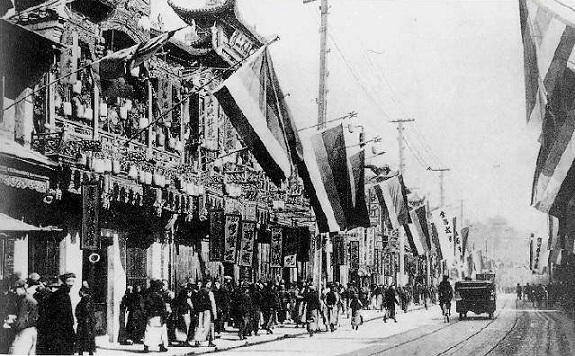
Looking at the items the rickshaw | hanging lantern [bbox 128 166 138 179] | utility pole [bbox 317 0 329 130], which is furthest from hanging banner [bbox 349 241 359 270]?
hanging lantern [bbox 128 166 138 179]

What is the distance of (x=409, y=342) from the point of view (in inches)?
892

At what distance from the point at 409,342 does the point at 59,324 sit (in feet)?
38.4

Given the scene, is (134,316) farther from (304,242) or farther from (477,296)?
(477,296)

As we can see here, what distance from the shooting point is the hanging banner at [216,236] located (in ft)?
82.1

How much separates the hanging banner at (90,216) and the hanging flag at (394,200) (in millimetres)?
14034

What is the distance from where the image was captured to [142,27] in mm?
24625

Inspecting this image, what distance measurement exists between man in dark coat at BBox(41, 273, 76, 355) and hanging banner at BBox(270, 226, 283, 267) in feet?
51.4

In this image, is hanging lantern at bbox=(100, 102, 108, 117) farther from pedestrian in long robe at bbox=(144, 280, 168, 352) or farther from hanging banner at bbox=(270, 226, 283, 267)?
hanging banner at bbox=(270, 226, 283, 267)

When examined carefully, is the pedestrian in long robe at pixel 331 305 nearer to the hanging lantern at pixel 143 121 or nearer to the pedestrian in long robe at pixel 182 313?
the pedestrian in long robe at pixel 182 313

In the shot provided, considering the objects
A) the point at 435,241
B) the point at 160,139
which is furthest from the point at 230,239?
the point at 435,241

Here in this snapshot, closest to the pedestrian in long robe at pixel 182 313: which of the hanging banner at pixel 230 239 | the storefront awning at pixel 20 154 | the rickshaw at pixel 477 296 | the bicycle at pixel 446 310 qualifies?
the hanging banner at pixel 230 239

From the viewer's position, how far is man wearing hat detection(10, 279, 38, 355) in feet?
43.9

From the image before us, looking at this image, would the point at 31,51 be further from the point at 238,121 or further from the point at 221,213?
the point at 221,213

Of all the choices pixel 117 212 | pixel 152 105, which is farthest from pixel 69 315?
pixel 152 105
